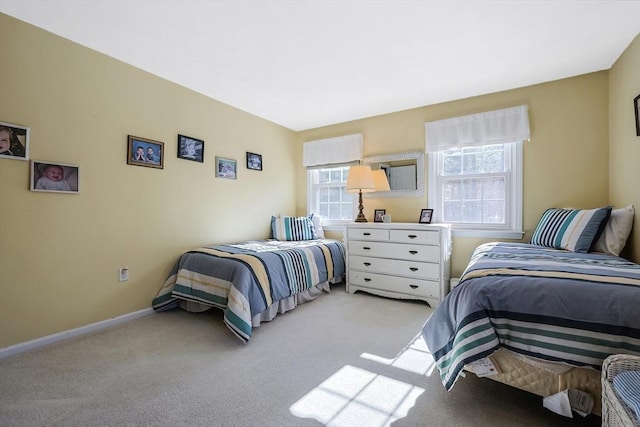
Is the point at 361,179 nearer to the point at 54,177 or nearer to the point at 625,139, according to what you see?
the point at 625,139

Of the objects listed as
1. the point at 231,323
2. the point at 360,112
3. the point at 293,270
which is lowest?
the point at 231,323

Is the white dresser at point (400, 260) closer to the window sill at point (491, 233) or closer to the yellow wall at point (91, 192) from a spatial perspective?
the window sill at point (491, 233)

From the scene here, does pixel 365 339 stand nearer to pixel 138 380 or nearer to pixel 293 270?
pixel 293 270

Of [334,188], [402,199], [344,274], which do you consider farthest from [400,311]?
[334,188]

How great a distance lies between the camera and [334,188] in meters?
4.29

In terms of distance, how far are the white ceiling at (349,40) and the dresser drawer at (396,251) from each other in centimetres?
167

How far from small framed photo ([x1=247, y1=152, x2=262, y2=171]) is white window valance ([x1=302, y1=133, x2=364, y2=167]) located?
2.55 ft

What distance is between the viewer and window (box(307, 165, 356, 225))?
416 cm

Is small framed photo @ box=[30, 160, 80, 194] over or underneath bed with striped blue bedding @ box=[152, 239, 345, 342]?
over

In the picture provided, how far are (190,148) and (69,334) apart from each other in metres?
1.94

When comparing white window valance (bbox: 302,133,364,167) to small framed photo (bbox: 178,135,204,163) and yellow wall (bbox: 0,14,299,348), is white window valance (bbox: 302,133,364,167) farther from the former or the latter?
small framed photo (bbox: 178,135,204,163)

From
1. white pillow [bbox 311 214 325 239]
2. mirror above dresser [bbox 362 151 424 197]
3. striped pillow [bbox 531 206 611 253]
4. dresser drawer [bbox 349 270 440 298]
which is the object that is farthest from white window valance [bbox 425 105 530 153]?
white pillow [bbox 311 214 325 239]

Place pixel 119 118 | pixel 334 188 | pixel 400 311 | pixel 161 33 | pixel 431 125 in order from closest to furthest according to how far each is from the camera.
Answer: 1. pixel 161 33
2. pixel 119 118
3. pixel 400 311
4. pixel 431 125
5. pixel 334 188

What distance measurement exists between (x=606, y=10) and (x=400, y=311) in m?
2.68
